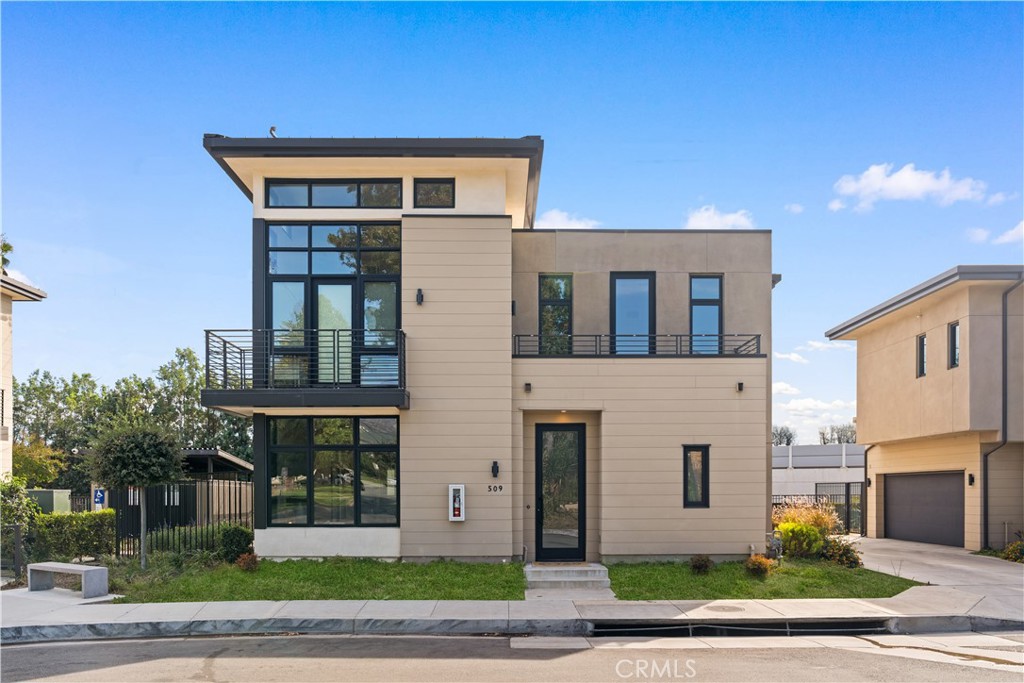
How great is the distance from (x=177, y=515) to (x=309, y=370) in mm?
5150

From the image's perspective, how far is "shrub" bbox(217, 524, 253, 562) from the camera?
1498 cm

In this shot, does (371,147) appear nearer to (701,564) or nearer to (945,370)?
(701,564)

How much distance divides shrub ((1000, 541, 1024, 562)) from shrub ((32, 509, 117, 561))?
19849 millimetres

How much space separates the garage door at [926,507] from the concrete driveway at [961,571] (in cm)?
66

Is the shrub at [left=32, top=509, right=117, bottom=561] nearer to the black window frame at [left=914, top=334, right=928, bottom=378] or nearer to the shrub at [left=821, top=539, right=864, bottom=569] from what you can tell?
the shrub at [left=821, top=539, right=864, bottom=569]

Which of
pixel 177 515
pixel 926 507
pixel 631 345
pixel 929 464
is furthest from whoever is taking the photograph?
pixel 926 507

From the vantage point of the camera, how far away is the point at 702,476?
1546cm

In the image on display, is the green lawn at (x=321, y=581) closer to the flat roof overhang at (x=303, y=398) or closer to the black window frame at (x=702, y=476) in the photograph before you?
the flat roof overhang at (x=303, y=398)

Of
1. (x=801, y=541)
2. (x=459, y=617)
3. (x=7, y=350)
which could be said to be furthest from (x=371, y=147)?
(x=7, y=350)

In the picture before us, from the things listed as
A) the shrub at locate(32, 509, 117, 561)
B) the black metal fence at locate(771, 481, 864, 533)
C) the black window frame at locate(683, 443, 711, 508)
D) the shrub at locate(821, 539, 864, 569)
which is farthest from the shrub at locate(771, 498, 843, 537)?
the shrub at locate(32, 509, 117, 561)

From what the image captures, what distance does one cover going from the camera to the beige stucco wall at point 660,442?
1519 centimetres

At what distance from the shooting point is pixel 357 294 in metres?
15.5

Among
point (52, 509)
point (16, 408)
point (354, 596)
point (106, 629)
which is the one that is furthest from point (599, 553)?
point (16, 408)

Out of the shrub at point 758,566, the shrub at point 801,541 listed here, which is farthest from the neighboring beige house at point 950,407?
the shrub at point 758,566
